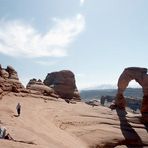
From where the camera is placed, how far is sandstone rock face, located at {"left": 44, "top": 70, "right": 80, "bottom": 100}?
6494cm

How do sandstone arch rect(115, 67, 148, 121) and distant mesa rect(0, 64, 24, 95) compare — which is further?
distant mesa rect(0, 64, 24, 95)

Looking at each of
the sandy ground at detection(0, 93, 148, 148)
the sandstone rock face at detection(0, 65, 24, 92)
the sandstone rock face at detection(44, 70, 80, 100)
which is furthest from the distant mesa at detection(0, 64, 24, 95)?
the sandstone rock face at detection(44, 70, 80, 100)

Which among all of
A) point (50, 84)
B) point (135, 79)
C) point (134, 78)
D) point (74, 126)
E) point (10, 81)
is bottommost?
point (74, 126)

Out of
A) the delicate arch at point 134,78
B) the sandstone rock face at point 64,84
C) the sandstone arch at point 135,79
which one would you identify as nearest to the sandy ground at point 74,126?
the sandstone arch at point 135,79

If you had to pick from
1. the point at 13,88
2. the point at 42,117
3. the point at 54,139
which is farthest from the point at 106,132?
the point at 13,88

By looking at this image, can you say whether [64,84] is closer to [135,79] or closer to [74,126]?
[135,79]

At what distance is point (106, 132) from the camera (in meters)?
32.4

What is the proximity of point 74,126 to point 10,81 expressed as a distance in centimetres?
1917

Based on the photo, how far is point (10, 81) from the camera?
4869cm

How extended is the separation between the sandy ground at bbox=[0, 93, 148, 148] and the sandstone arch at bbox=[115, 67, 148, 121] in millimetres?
3016

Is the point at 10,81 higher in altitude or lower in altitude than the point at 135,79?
higher

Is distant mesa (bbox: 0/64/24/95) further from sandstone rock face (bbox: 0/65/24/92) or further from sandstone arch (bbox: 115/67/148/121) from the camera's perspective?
sandstone arch (bbox: 115/67/148/121)

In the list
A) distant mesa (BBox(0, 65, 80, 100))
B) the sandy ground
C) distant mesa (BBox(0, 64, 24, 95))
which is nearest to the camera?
the sandy ground

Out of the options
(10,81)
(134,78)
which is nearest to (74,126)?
(134,78)
